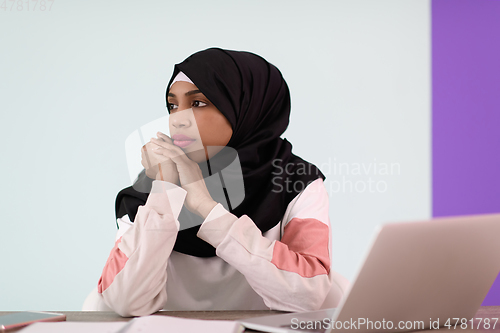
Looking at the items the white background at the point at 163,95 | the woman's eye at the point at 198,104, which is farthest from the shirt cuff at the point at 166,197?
the white background at the point at 163,95

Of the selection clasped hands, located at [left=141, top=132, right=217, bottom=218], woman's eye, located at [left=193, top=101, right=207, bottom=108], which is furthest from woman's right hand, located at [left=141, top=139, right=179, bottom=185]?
woman's eye, located at [left=193, top=101, right=207, bottom=108]

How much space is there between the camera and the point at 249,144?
123 centimetres

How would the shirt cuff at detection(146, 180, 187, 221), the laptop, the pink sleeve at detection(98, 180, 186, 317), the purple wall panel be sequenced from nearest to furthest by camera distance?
1. the laptop
2. the pink sleeve at detection(98, 180, 186, 317)
3. the shirt cuff at detection(146, 180, 187, 221)
4. the purple wall panel

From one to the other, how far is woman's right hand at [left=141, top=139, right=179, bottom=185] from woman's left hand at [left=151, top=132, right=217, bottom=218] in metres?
0.01

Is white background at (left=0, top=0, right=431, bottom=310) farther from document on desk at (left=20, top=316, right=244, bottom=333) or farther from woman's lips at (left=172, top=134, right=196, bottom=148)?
document on desk at (left=20, top=316, right=244, bottom=333)

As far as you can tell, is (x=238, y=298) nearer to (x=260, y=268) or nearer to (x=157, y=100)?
(x=260, y=268)

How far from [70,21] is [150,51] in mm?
561

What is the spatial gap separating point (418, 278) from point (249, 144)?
2.66 feet

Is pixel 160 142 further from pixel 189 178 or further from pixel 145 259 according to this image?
pixel 145 259

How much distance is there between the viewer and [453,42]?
250cm

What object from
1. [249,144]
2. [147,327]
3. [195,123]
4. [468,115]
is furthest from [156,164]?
[468,115]

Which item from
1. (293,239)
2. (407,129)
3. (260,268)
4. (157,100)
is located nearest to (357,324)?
(260,268)

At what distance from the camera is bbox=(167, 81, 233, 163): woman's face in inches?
42.3

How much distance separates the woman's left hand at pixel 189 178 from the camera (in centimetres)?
100
